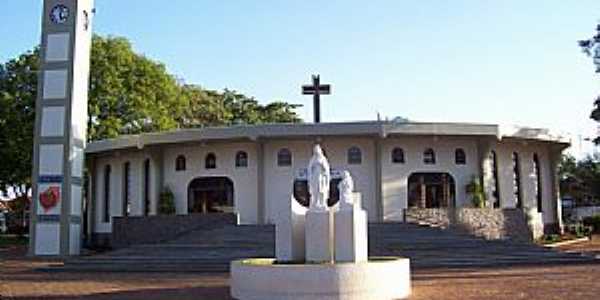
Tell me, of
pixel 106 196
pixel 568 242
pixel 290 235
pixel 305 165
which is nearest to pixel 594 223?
pixel 568 242

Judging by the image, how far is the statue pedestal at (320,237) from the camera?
12.2 meters

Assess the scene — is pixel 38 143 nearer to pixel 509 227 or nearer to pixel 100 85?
pixel 100 85

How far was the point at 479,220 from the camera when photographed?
23.3m

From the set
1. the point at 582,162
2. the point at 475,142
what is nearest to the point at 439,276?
the point at 475,142

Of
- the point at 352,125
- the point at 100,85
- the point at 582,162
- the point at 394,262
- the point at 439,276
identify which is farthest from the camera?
the point at 582,162

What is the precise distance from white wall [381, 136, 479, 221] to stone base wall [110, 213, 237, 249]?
5802 millimetres

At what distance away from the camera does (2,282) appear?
15.5 m

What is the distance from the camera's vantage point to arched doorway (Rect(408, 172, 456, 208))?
2538 centimetres

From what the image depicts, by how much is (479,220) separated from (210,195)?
10267 millimetres

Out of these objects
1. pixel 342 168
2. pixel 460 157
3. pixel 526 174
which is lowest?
pixel 526 174

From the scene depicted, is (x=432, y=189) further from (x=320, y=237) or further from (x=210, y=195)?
(x=320, y=237)

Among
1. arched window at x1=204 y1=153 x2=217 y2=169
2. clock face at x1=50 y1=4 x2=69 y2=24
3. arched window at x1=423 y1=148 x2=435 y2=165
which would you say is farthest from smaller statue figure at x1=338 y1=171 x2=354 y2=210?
clock face at x1=50 y1=4 x2=69 y2=24

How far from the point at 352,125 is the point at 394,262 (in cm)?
1225

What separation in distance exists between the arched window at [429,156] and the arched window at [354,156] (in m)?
2.52
